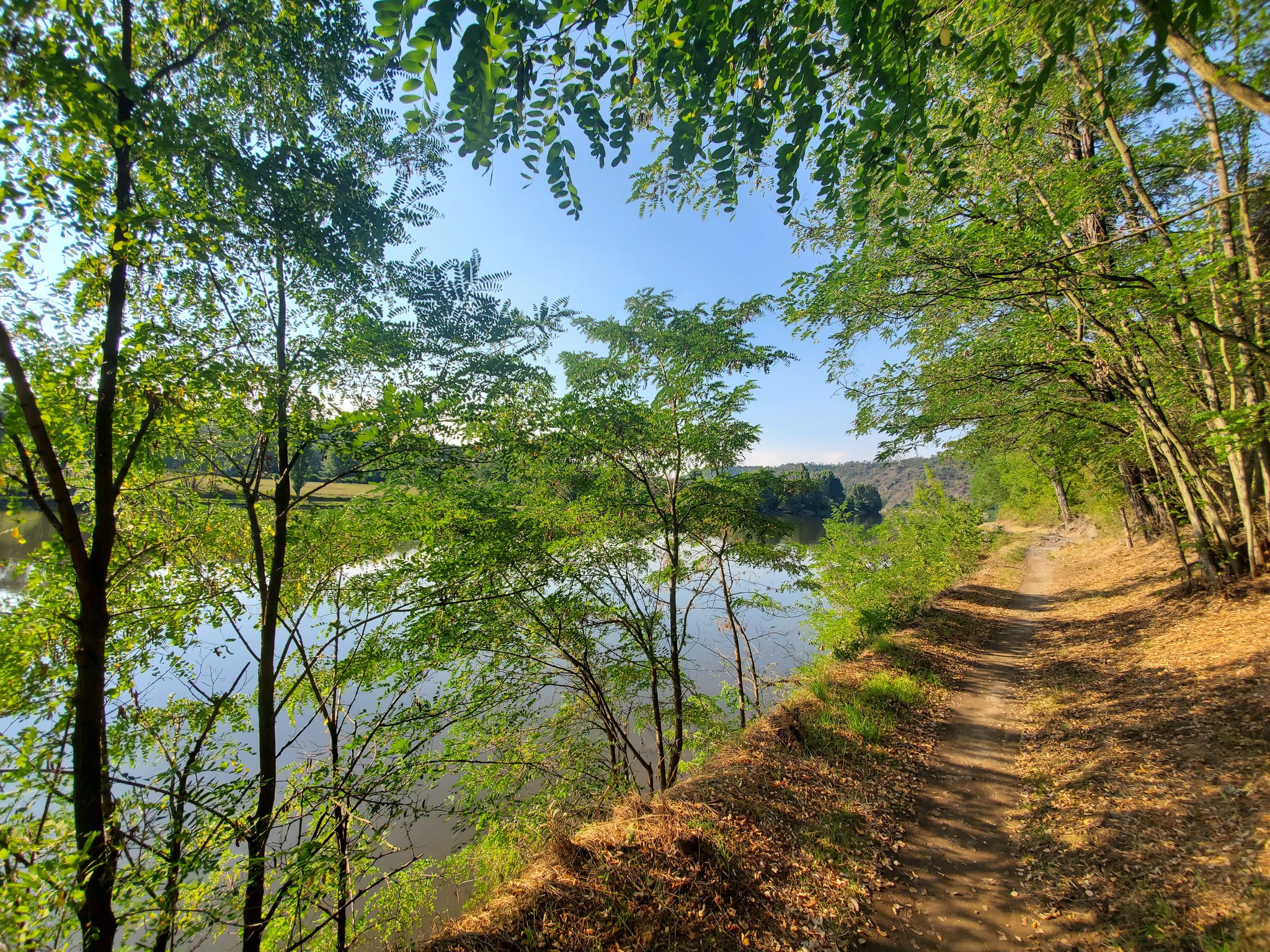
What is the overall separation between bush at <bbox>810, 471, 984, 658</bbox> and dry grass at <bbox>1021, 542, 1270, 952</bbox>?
369cm

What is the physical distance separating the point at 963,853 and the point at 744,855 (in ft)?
6.74

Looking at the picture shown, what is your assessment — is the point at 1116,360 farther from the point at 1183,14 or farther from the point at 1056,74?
the point at 1183,14

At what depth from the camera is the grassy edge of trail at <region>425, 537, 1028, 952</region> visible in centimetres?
304

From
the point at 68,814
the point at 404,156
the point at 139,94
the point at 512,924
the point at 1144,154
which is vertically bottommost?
the point at 512,924

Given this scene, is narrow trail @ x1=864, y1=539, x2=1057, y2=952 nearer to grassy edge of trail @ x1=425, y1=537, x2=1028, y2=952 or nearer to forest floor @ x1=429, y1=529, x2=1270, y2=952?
forest floor @ x1=429, y1=529, x2=1270, y2=952

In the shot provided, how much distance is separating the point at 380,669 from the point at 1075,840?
21.3 feet

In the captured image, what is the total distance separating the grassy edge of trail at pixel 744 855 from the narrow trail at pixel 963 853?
0.15m

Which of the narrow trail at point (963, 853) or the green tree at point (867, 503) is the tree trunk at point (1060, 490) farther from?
the narrow trail at point (963, 853)

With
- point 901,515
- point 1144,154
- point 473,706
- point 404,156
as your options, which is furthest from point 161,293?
point 901,515

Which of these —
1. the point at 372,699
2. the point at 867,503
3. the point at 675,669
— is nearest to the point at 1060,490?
the point at 675,669

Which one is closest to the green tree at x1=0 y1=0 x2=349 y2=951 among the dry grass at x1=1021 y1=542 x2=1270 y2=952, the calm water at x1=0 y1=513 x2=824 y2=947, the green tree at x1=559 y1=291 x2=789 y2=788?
the calm water at x1=0 y1=513 x2=824 y2=947

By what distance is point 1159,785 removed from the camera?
3.96 meters

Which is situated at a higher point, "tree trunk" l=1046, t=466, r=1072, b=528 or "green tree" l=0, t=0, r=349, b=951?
"green tree" l=0, t=0, r=349, b=951

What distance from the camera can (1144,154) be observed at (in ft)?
22.4
